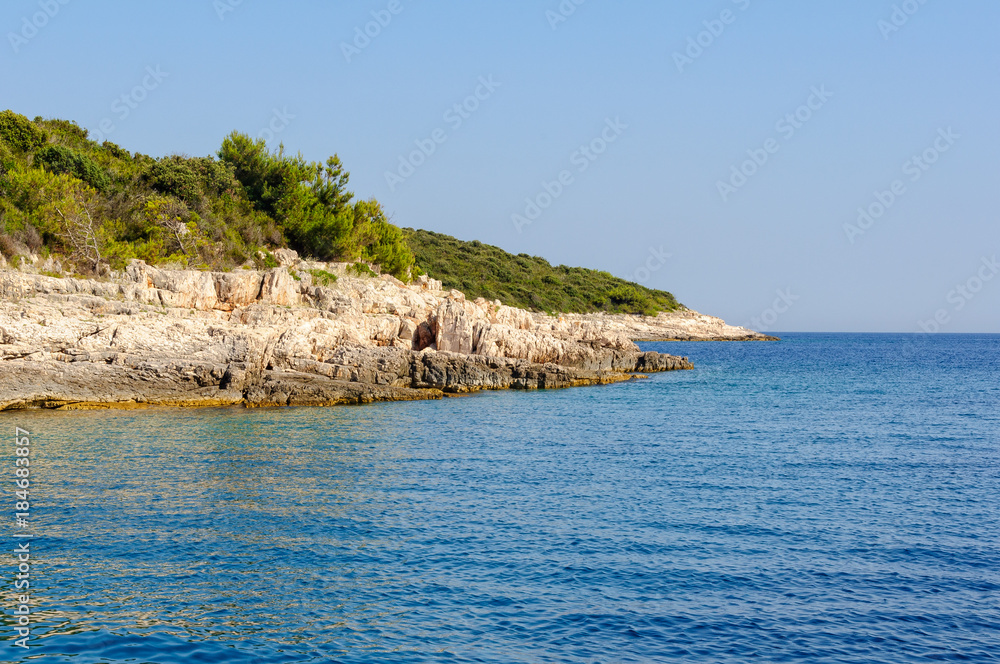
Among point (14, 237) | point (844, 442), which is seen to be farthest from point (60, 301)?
point (844, 442)

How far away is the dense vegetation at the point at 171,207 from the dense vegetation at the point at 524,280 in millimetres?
44226

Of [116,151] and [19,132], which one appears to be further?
[116,151]

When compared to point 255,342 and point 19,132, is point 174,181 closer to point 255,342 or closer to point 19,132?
point 19,132

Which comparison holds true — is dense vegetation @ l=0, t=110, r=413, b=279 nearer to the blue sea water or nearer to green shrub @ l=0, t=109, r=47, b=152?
green shrub @ l=0, t=109, r=47, b=152

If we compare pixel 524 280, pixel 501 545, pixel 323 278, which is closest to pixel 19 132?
pixel 323 278

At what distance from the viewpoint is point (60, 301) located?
33844 millimetres

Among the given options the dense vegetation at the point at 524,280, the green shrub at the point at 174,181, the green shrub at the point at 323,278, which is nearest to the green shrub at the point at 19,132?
the green shrub at the point at 174,181

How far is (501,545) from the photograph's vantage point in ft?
45.8

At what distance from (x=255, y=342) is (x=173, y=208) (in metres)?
18.0

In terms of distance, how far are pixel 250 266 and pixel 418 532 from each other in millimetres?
37716

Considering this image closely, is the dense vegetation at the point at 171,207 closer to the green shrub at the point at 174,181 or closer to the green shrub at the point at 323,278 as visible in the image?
the green shrub at the point at 174,181

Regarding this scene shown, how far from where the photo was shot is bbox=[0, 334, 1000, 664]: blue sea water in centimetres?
1005

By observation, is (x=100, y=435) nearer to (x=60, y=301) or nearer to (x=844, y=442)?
(x=60, y=301)

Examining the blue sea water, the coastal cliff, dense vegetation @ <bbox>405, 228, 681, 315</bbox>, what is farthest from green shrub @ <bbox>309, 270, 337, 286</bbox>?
dense vegetation @ <bbox>405, 228, 681, 315</bbox>
